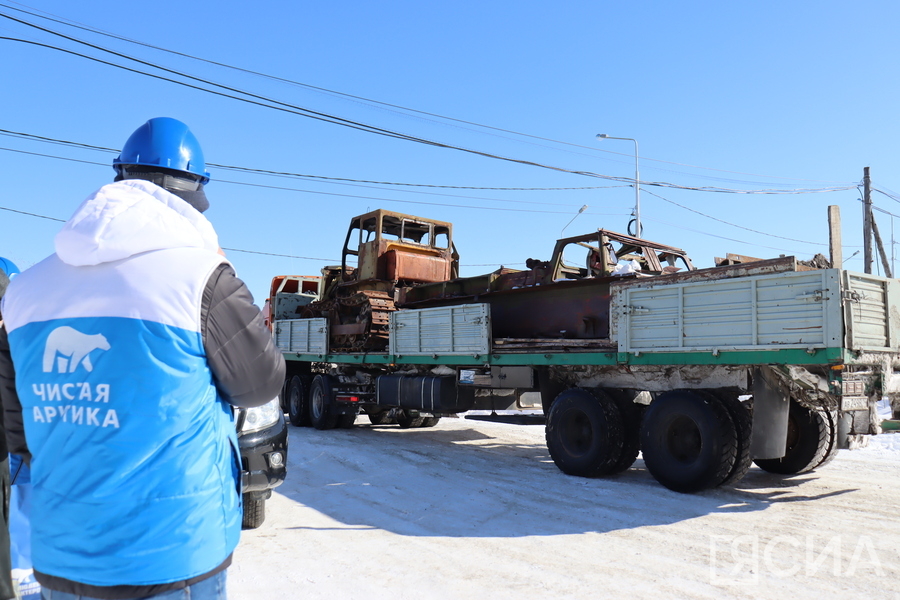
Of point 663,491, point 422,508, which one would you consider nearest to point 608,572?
point 422,508

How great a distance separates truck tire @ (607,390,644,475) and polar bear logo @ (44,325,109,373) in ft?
25.1

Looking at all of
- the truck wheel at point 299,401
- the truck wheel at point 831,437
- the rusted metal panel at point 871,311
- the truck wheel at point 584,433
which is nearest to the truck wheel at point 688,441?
the truck wheel at point 584,433

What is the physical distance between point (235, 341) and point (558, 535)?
4.67 metres

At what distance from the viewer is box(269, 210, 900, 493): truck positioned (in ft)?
22.8

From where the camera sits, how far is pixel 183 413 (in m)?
1.83

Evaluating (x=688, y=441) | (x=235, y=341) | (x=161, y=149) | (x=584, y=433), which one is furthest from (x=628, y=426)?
(x=235, y=341)

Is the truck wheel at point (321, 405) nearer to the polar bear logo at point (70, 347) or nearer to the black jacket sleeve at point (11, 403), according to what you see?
the black jacket sleeve at point (11, 403)

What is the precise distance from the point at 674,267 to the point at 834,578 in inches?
259

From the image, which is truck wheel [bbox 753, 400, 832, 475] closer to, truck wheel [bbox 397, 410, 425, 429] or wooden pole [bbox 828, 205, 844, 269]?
wooden pole [bbox 828, 205, 844, 269]

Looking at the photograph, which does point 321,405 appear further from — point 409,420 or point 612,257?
point 612,257

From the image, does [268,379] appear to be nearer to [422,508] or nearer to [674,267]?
[422,508]

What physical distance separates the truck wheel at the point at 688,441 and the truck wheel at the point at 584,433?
1.73 ft

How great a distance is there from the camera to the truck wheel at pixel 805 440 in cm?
848

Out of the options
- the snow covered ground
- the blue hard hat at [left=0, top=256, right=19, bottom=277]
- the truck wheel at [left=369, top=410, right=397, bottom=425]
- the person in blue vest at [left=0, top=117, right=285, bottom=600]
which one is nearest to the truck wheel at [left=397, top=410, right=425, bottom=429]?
the truck wheel at [left=369, top=410, right=397, bottom=425]
